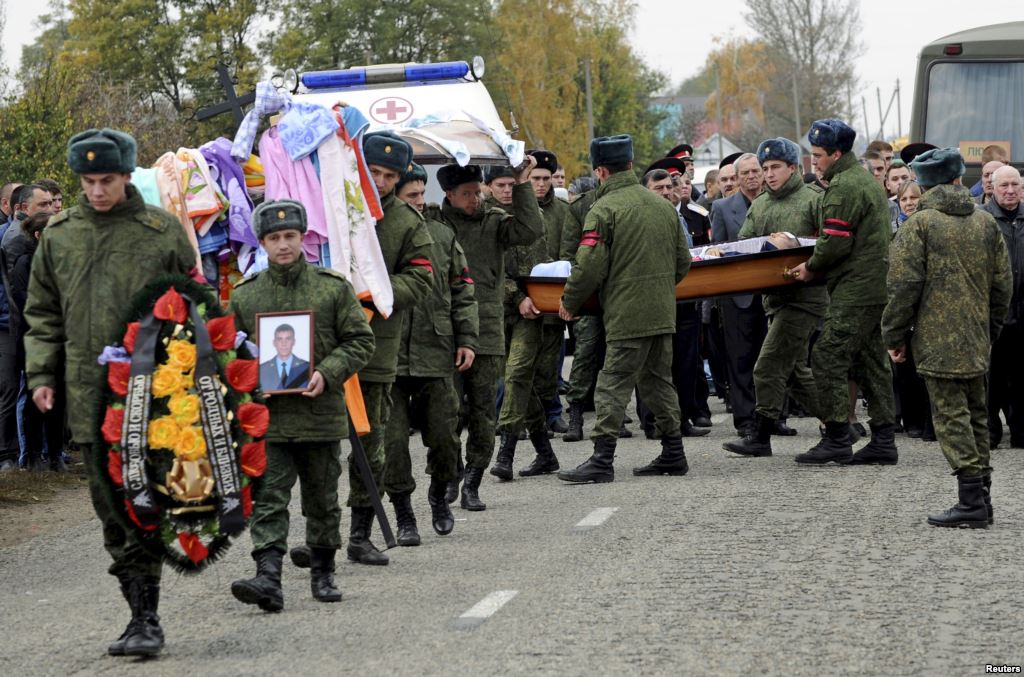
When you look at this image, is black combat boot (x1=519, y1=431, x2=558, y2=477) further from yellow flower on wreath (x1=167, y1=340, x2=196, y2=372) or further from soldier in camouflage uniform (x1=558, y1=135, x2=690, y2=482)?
yellow flower on wreath (x1=167, y1=340, x2=196, y2=372)

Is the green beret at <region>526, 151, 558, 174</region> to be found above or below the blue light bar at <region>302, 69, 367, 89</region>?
below

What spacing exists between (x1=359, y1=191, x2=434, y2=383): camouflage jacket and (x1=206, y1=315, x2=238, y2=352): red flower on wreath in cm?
167

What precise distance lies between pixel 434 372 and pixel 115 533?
8.78ft

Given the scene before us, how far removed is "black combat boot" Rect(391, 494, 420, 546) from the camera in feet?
29.5

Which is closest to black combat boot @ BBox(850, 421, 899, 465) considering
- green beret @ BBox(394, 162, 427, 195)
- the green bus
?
green beret @ BBox(394, 162, 427, 195)

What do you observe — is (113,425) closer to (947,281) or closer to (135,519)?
(135,519)

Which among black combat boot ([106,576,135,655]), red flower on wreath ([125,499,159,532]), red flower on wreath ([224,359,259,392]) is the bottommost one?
black combat boot ([106,576,135,655])

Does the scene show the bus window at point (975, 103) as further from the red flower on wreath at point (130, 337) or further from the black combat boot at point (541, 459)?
the red flower on wreath at point (130, 337)

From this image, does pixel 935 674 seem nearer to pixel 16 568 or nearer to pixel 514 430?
pixel 16 568

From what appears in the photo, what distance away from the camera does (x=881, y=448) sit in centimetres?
1154

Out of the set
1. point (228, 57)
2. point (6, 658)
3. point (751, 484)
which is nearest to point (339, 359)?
point (6, 658)

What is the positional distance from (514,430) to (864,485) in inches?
91.1

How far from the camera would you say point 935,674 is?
580 centimetres

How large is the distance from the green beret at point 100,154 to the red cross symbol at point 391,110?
8.11m
